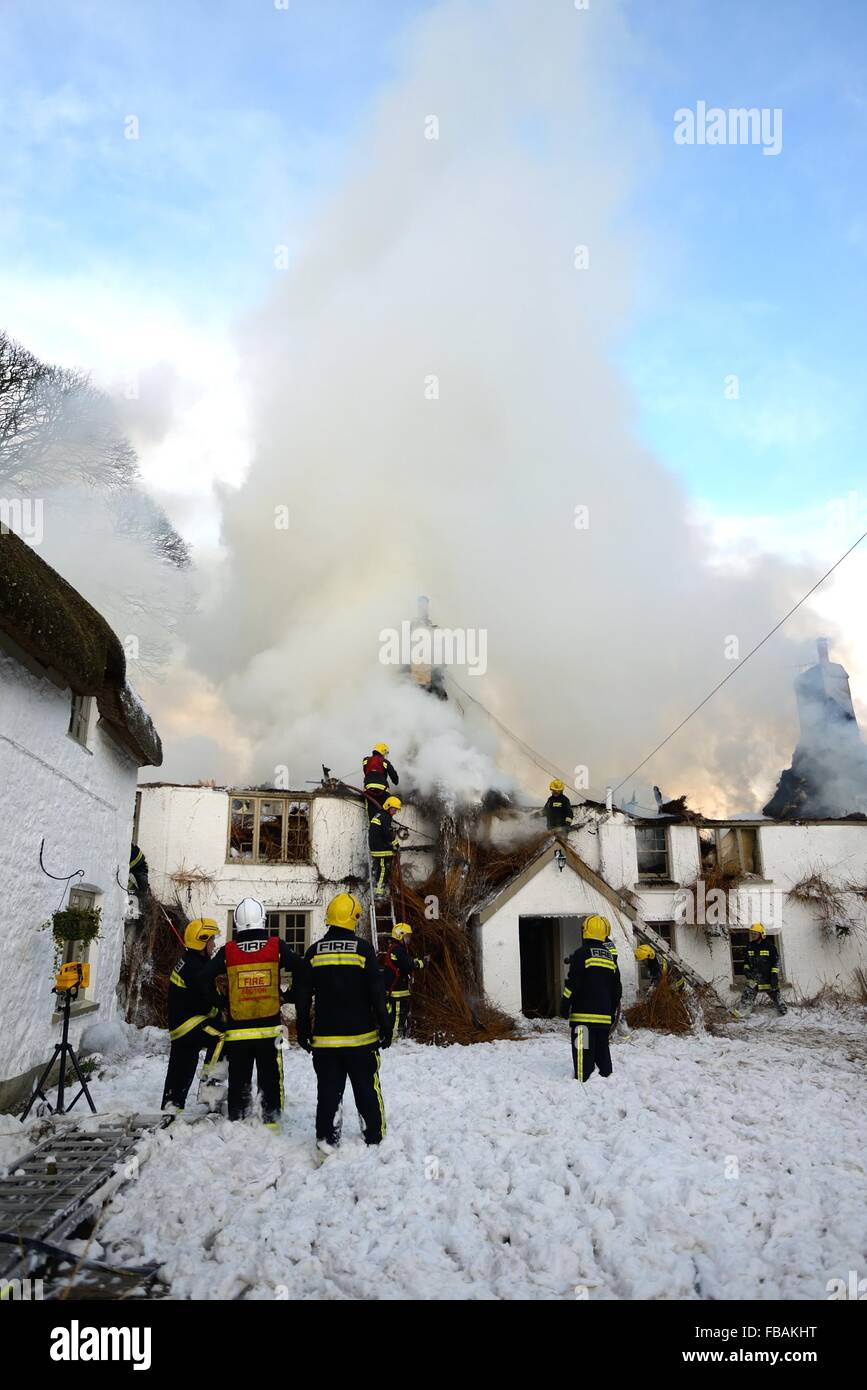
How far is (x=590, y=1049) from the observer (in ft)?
28.6

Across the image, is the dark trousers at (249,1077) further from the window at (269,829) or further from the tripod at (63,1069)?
the window at (269,829)

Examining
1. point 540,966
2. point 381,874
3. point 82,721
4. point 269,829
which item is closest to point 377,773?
point 381,874

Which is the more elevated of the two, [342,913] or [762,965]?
[342,913]

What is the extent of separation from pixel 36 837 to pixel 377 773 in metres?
8.43

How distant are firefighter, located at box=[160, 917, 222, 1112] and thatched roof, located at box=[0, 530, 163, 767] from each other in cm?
306

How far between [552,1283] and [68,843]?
680 cm

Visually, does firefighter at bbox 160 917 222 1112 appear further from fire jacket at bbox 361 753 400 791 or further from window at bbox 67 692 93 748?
fire jacket at bbox 361 753 400 791

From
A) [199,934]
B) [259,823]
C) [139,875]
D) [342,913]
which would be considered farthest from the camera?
[259,823]

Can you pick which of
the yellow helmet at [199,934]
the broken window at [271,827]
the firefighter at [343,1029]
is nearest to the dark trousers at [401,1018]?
the yellow helmet at [199,934]

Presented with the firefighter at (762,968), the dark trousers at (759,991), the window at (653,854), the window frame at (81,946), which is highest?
the window at (653,854)

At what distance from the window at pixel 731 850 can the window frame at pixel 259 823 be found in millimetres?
8983

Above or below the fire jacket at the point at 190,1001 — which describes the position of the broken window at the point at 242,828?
above

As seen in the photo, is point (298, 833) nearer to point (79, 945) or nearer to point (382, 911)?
point (382, 911)

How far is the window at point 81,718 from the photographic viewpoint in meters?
9.15
